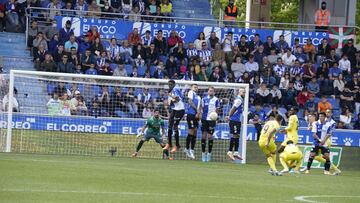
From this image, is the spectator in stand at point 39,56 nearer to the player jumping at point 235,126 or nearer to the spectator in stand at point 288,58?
the player jumping at point 235,126

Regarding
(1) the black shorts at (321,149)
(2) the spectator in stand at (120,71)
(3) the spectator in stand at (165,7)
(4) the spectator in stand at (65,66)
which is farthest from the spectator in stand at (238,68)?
(1) the black shorts at (321,149)

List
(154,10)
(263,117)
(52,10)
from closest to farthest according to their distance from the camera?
(263,117), (52,10), (154,10)

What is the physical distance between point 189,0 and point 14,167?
22.7 m

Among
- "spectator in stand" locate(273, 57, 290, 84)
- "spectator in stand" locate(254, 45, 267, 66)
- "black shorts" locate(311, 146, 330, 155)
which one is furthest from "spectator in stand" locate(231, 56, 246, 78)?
"black shorts" locate(311, 146, 330, 155)

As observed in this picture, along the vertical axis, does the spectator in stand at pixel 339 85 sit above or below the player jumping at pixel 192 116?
above

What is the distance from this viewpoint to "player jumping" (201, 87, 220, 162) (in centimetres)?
2917

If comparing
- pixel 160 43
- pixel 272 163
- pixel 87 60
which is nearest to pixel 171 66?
pixel 160 43

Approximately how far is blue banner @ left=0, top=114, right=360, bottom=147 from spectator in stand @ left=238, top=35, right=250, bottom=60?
20.6 feet

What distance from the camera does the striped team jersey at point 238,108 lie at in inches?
1144

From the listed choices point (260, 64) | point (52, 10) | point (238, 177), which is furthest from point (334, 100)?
point (238, 177)

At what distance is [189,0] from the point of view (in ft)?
136

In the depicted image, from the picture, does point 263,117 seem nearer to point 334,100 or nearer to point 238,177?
point 334,100

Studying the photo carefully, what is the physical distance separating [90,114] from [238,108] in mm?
4285

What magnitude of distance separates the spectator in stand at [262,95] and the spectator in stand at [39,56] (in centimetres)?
742
